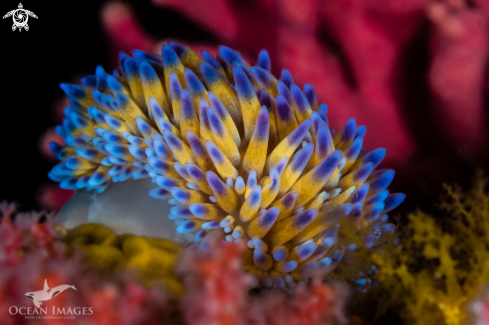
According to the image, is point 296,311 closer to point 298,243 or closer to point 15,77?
point 298,243

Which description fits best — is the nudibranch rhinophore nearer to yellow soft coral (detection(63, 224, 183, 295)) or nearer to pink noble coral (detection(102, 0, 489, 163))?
yellow soft coral (detection(63, 224, 183, 295))

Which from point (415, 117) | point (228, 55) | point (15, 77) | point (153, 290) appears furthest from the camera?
point (15, 77)

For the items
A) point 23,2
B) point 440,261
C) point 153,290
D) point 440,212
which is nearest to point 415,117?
point 440,212

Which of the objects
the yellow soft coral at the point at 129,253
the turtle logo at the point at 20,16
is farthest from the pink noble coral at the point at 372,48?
the yellow soft coral at the point at 129,253

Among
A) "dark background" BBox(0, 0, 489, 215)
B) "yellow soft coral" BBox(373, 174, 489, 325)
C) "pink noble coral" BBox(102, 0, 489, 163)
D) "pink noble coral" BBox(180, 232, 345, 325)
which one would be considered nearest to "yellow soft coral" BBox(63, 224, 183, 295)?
"pink noble coral" BBox(180, 232, 345, 325)

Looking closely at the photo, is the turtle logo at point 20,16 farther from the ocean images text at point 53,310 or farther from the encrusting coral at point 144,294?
the ocean images text at point 53,310

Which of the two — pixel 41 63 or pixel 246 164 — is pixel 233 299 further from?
pixel 41 63
